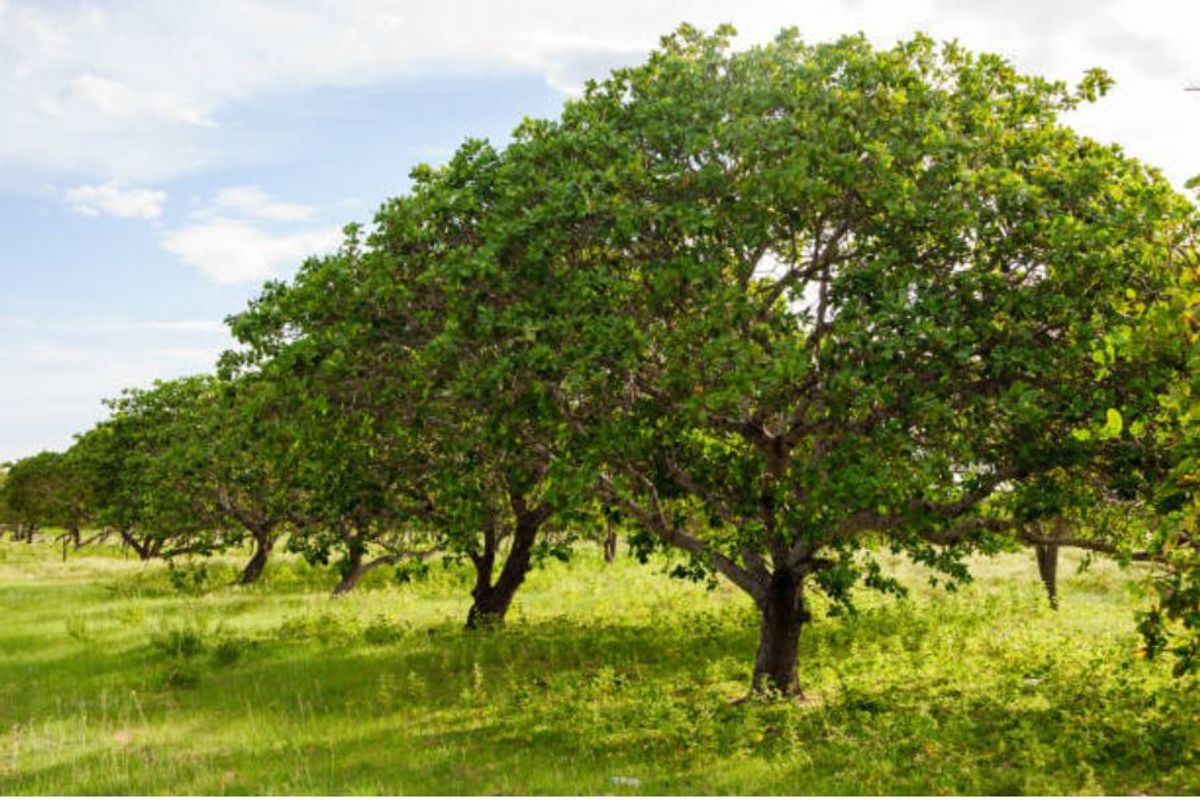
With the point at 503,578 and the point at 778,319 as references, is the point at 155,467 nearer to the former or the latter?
the point at 503,578

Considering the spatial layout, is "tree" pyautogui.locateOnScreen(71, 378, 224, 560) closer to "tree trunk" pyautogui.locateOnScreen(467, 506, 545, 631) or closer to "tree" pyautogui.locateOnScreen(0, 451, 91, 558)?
"tree trunk" pyautogui.locateOnScreen(467, 506, 545, 631)

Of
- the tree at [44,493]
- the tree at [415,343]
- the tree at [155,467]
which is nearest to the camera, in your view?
the tree at [415,343]

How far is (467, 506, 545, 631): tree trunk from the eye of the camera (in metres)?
24.0

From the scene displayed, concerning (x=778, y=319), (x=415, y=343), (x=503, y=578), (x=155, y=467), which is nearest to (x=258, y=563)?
(x=155, y=467)

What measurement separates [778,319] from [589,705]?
709cm

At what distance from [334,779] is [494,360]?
6267mm

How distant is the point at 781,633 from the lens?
1662 cm

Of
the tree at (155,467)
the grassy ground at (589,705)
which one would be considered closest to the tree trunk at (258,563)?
the tree at (155,467)

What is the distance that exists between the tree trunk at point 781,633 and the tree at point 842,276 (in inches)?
44.5

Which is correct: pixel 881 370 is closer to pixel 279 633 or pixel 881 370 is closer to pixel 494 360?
pixel 494 360

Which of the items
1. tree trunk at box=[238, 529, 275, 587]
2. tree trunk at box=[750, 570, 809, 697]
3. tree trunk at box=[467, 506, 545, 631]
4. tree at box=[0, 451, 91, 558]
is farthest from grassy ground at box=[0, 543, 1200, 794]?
tree at box=[0, 451, 91, 558]

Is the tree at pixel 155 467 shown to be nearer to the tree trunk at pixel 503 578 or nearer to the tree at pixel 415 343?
the tree trunk at pixel 503 578

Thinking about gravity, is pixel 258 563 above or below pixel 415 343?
below

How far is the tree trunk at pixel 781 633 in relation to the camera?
650 inches
